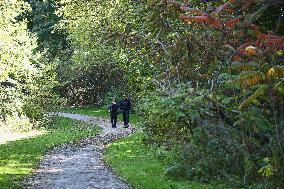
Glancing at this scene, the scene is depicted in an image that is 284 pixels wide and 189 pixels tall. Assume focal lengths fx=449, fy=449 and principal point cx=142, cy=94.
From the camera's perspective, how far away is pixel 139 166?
13.5m

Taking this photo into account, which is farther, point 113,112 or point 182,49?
point 113,112

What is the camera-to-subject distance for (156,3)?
412 inches

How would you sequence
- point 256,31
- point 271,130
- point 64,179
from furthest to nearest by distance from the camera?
point 64,179 < point 271,130 < point 256,31

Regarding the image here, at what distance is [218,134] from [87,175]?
13.4ft

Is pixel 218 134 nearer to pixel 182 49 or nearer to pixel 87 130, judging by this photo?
pixel 182 49

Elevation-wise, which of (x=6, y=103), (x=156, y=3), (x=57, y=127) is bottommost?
(x=57, y=127)

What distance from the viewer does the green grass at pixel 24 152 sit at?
497 inches

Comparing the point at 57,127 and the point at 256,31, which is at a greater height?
the point at 256,31

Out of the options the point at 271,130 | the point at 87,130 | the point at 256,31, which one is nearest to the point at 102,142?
the point at 87,130

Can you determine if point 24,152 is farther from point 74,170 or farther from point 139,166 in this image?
point 139,166

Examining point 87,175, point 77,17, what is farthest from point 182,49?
point 77,17

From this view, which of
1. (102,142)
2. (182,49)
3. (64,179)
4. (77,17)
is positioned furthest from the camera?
(77,17)

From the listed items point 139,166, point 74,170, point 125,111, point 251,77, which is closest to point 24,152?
point 74,170

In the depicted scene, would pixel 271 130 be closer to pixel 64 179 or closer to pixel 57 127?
pixel 64 179
